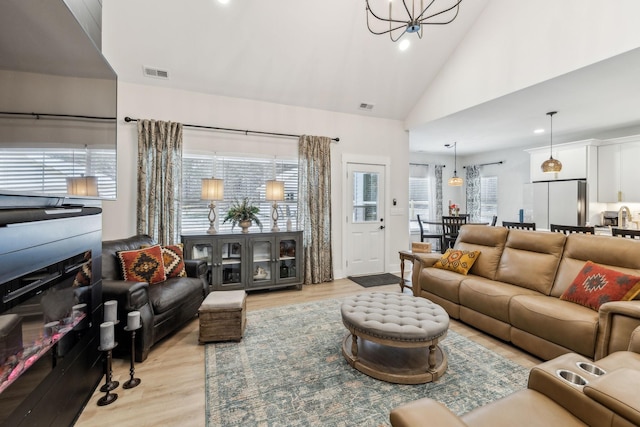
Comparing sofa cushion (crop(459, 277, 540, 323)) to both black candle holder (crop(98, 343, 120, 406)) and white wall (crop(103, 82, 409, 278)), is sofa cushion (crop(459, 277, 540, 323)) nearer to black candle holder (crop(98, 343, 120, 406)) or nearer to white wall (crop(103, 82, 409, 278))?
white wall (crop(103, 82, 409, 278))

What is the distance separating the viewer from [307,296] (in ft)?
13.3

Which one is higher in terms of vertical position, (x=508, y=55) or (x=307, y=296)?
(x=508, y=55)

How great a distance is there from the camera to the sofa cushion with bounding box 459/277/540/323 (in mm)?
2631

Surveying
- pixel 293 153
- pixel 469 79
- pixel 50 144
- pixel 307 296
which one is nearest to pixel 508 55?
pixel 469 79

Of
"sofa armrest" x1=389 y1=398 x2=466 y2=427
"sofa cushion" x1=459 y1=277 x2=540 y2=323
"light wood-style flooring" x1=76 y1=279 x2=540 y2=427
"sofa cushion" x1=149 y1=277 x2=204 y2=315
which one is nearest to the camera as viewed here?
"sofa armrest" x1=389 y1=398 x2=466 y2=427

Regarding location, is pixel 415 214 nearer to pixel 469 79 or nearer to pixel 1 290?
pixel 469 79

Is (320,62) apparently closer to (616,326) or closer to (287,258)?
(287,258)

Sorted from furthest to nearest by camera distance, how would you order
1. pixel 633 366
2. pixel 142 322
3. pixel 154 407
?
1. pixel 142 322
2. pixel 154 407
3. pixel 633 366

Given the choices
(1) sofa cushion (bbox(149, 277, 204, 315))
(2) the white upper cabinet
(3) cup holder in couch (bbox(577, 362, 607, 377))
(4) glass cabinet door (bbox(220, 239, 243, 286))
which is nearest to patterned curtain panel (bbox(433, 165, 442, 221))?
(2) the white upper cabinet

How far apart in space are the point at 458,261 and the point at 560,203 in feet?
12.5

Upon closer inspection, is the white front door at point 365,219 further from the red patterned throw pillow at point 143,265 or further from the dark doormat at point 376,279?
the red patterned throw pillow at point 143,265

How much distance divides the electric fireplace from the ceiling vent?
2573 mm

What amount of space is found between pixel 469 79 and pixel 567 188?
3.22 metres

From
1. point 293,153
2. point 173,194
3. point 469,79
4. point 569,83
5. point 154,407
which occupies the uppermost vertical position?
point 469,79
